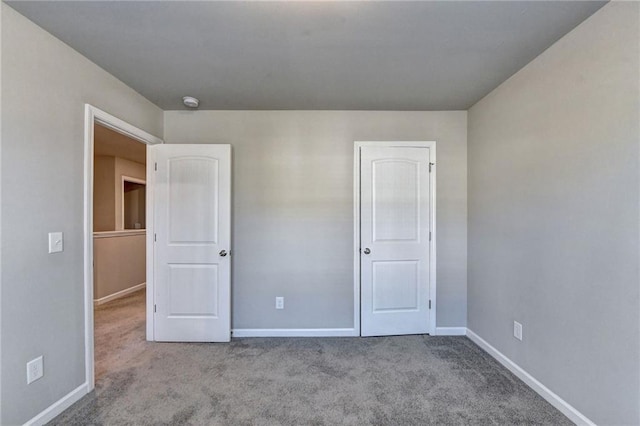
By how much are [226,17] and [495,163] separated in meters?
2.38

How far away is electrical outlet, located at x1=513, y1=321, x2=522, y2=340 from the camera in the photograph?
2.18m

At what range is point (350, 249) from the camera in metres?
2.97

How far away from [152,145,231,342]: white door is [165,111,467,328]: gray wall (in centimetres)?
19

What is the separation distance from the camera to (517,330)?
2.21 meters

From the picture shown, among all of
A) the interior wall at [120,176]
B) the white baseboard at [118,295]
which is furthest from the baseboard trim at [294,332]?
the interior wall at [120,176]

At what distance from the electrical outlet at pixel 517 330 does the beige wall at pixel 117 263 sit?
4.97 meters

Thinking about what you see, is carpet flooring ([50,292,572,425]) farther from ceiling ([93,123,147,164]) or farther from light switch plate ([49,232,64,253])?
ceiling ([93,123,147,164])

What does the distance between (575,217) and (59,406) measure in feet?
11.2

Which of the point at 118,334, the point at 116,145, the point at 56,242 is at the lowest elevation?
the point at 118,334

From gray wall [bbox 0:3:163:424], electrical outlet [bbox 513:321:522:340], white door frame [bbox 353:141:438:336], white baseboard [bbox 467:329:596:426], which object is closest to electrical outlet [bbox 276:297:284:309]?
white door frame [bbox 353:141:438:336]

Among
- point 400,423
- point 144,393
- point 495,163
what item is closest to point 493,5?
point 495,163

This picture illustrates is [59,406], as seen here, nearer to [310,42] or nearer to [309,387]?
[309,387]

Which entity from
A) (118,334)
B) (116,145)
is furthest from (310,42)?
(116,145)

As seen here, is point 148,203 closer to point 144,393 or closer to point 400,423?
point 144,393
